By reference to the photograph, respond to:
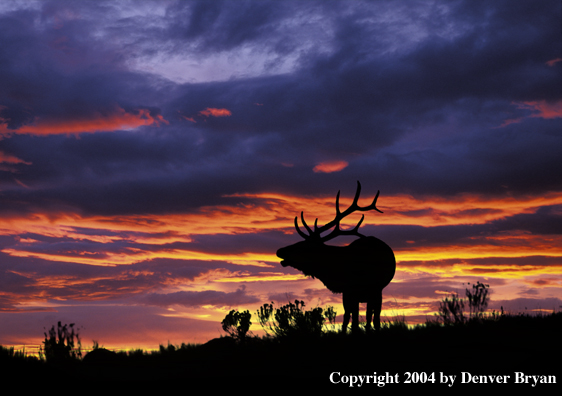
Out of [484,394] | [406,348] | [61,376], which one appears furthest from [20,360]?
[484,394]

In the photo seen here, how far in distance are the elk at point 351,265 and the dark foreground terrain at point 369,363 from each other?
156 cm

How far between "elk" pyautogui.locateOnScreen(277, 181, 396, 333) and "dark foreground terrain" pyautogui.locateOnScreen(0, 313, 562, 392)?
1.56 meters

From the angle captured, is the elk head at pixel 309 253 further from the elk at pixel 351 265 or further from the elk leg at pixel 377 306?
the elk leg at pixel 377 306

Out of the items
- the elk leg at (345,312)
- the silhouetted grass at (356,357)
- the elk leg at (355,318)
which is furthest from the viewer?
the elk leg at (345,312)

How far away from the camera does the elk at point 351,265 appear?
1213 cm

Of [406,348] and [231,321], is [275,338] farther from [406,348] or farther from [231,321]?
[231,321]

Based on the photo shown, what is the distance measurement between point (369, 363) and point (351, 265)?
182 inches

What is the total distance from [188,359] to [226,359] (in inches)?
64.1

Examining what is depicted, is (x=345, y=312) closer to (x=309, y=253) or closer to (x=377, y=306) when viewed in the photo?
(x=377, y=306)

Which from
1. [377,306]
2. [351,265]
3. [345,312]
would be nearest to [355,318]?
[345,312]

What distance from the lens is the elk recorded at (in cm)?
1213

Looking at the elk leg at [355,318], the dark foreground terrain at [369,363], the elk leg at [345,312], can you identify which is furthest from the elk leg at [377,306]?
the dark foreground terrain at [369,363]

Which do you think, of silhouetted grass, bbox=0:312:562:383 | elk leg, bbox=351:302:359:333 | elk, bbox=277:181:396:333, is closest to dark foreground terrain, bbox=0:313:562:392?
silhouetted grass, bbox=0:312:562:383

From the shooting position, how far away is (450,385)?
276 inches
